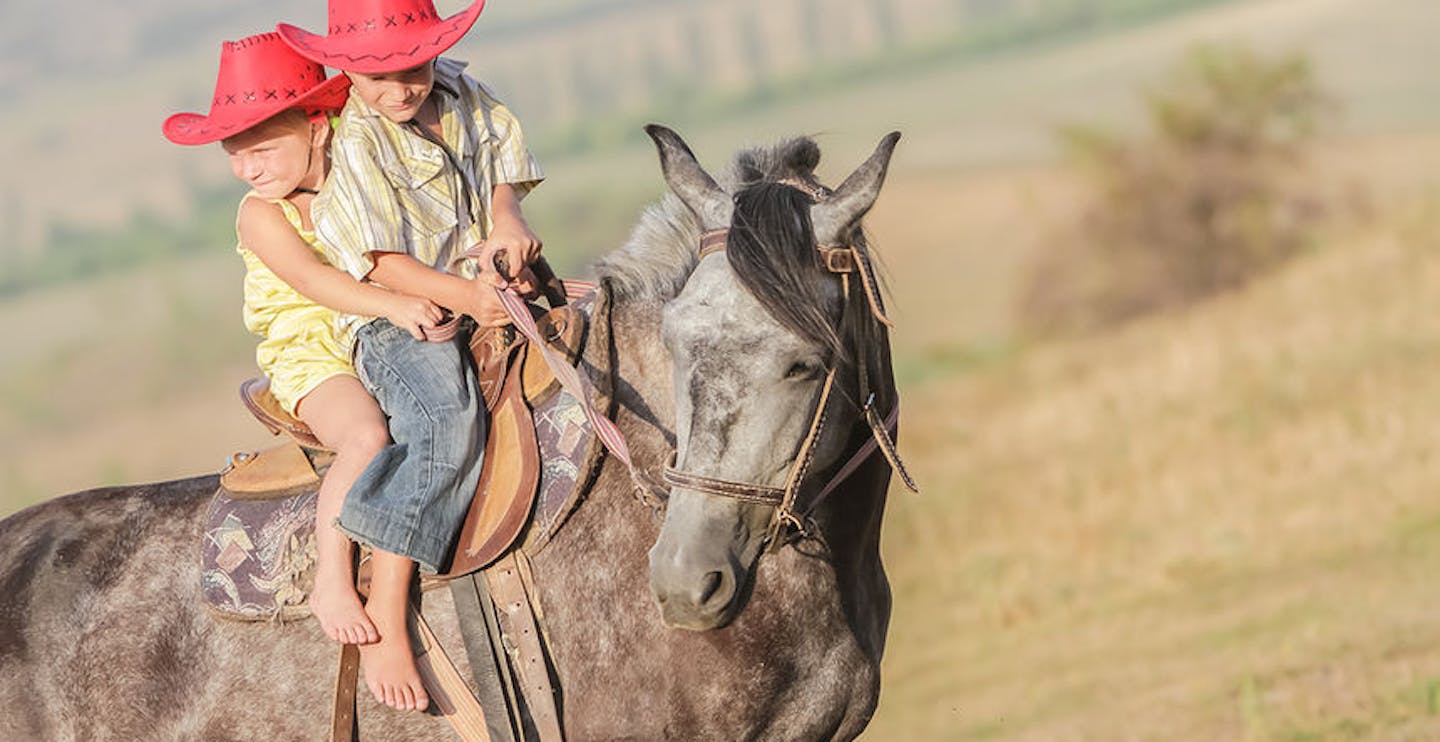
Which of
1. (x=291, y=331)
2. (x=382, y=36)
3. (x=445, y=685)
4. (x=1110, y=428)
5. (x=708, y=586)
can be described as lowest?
(x=1110, y=428)

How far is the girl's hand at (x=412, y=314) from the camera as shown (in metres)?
4.86

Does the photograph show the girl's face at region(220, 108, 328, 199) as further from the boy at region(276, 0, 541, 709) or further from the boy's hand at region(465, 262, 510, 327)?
the boy's hand at region(465, 262, 510, 327)

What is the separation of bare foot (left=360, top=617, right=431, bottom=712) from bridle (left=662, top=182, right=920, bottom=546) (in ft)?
3.27

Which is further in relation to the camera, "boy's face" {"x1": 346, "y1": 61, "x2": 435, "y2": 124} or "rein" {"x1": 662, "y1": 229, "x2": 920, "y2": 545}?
"boy's face" {"x1": 346, "y1": 61, "x2": 435, "y2": 124}

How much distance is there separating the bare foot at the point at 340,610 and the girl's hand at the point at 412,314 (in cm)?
77

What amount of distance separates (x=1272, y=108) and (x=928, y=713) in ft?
84.2

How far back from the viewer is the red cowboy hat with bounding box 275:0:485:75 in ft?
15.9

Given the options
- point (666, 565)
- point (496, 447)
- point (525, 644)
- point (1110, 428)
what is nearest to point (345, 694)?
point (525, 644)

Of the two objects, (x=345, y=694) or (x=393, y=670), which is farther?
(x=345, y=694)

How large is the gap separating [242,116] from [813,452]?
7.19 feet

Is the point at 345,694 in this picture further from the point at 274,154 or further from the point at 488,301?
the point at 274,154

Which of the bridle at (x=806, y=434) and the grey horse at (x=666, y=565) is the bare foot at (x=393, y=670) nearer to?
the grey horse at (x=666, y=565)

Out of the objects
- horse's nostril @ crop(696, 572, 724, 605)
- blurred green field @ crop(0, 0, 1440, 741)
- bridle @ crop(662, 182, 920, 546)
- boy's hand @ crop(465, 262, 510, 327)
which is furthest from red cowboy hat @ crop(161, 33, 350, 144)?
horse's nostril @ crop(696, 572, 724, 605)

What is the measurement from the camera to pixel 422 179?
502 cm
